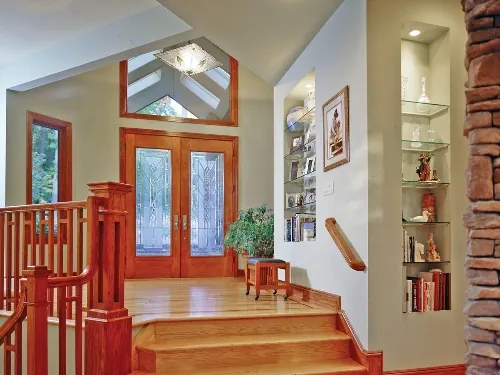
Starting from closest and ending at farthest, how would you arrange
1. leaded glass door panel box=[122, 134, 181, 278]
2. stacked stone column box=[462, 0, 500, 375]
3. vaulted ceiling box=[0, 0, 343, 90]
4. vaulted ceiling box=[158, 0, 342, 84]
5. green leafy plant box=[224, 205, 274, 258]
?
stacked stone column box=[462, 0, 500, 375] → vaulted ceiling box=[158, 0, 342, 84] → vaulted ceiling box=[0, 0, 343, 90] → green leafy plant box=[224, 205, 274, 258] → leaded glass door panel box=[122, 134, 181, 278]

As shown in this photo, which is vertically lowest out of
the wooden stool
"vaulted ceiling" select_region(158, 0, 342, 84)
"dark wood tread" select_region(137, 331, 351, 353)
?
"dark wood tread" select_region(137, 331, 351, 353)

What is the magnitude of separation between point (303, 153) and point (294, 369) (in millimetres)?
2444

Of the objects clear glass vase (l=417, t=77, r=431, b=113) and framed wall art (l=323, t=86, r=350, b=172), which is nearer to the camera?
clear glass vase (l=417, t=77, r=431, b=113)

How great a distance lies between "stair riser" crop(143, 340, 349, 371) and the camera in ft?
11.3

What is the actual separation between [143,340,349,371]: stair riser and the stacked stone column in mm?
1147

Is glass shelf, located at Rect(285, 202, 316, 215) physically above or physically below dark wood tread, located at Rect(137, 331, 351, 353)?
above

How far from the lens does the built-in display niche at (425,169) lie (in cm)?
367

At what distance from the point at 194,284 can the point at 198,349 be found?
2.93 m

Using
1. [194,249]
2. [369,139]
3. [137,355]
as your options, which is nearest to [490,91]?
[369,139]

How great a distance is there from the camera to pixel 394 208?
142 inches

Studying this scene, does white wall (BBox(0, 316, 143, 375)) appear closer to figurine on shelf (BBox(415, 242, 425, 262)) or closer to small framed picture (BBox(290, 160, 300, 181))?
figurine on shelf (BBox(415, 242, 425, 262))

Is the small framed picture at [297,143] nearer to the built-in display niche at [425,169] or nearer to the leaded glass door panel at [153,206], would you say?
the built-in display niche at [425,169]

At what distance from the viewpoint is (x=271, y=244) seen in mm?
6699

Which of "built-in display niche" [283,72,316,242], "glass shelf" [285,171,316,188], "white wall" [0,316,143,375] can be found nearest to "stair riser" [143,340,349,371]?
"white wall" [0,316,143,375]
